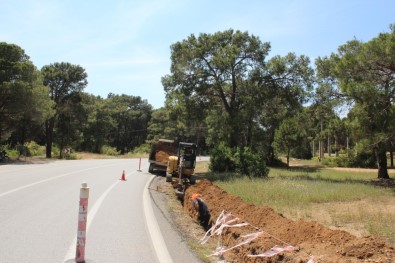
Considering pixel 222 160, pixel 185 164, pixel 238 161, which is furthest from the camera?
pixel 222 160

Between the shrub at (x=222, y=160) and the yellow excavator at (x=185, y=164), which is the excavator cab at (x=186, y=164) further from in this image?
the shrub at (x=222, y=160)

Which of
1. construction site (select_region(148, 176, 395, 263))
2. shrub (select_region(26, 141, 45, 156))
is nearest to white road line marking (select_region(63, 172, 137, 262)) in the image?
construction site (select_region(148, 176, 395, 263))

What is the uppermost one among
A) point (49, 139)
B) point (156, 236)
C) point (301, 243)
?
point (49, 139)

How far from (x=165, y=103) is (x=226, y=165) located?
682cm

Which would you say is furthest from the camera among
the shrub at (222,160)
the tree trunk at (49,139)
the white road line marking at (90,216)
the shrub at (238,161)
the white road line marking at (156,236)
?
the tree trunk at (49,139)

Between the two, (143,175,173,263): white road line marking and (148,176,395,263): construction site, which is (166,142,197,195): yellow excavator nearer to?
(143,175,173,263): white road line marking

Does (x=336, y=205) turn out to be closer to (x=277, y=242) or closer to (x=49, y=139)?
(x=277, y=242)

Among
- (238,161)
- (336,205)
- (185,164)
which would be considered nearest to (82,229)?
(336,205)

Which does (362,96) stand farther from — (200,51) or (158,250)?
(158,250)

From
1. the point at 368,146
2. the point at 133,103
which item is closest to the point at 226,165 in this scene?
the point at 368,146

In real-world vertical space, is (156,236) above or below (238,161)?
below

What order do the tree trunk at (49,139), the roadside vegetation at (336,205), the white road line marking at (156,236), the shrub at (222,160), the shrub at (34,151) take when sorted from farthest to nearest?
the tree trunk at (49,139), the shrub at (34,151), the shrub at (222,160), the roadside vegetation at (336,205), the white road line marking at (156,236)

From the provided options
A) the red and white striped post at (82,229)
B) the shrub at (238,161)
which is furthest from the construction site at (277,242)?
the shrub at (238,161)

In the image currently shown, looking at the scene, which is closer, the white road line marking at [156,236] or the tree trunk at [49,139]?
the white road line marking at [156,236]
